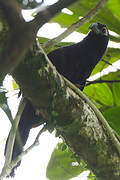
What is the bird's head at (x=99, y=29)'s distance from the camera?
8.25ft

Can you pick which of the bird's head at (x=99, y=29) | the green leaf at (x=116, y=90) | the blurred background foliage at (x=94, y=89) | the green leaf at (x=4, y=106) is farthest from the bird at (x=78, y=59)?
the green leaf at (x=4, y=106)

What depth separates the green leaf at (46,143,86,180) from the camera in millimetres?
2162

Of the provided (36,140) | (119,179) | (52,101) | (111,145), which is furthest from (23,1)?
(119,179)

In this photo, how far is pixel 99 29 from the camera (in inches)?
101

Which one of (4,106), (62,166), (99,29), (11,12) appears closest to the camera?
(11,12)

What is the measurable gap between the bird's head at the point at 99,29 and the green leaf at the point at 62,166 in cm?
111

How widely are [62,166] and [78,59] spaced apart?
899 mm

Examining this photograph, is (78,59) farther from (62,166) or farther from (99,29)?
(62,166)

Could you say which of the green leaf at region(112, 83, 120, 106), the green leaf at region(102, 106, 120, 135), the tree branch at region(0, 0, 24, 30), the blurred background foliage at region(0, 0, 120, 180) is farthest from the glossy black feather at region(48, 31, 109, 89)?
the tree branch at region(0, 0, 24, 30)

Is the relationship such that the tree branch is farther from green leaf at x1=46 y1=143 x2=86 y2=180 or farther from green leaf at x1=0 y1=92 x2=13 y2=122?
green leaf at x1=46 y1=143 x2=86 y2=180

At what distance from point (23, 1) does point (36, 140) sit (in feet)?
3.12

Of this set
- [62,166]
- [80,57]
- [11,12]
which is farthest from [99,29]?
[11,12]

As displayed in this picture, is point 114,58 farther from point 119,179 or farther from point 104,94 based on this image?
point 119,179

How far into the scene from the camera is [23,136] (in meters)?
1.90
